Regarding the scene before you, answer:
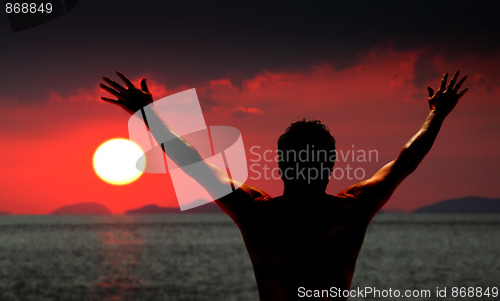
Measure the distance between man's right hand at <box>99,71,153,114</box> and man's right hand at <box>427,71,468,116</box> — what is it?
175cm

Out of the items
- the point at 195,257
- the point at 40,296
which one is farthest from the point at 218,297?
the point at 195,257

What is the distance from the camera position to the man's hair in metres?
2.08

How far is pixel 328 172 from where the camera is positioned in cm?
211

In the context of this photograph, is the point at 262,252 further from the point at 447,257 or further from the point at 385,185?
the point at 447,257

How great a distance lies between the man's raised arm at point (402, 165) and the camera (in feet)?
7.31

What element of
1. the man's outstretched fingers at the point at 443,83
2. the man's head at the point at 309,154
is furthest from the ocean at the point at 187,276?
the man's head at the point at 309,154

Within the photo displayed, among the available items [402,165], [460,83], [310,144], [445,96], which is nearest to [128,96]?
[310,144]

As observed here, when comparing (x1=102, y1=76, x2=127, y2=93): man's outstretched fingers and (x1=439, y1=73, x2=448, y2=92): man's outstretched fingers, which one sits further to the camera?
(x1=439, y1=73, x2=448, y2=92): man's outstretched fingers

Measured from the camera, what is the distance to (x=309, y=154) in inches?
82.4

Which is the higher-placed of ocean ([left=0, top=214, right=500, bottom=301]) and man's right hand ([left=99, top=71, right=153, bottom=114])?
man's right hand ([left=99, top=71, right=153, bottom=114])

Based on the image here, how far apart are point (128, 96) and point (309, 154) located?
104 centimetres

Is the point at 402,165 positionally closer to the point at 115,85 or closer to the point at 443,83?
the point at 443,83

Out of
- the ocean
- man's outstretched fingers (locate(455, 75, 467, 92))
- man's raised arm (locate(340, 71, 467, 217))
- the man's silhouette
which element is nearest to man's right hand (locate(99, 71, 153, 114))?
the man's silhouette

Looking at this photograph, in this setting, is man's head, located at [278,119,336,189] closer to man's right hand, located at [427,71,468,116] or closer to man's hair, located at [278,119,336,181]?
man's hair, located at [278,119,336,181]
